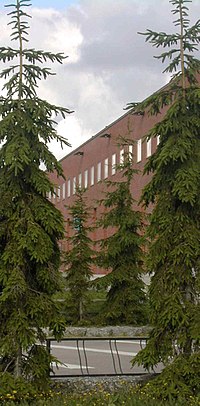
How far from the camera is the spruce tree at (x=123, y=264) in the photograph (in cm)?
2711

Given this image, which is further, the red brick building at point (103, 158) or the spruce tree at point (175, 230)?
the red brick building at point (103, 158)

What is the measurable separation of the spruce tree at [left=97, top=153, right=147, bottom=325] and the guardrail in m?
4.31

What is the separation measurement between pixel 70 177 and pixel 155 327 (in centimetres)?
5594

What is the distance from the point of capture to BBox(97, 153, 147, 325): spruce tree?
2711 cm

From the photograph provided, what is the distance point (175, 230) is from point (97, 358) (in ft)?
26.6

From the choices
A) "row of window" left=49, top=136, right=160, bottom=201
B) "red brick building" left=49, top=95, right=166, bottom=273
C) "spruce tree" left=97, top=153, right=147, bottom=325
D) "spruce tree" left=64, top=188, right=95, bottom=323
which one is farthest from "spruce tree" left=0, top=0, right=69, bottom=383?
"row of window" left=49, top=136, right=160, bottom=201

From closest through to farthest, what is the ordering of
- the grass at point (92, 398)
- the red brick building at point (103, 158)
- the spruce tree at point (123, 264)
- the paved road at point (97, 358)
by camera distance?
the grass at point (92, 398)
the paved road at point (97, 358)
the spruce tree at point (123, 264)
the red brick building at point (103, 158)

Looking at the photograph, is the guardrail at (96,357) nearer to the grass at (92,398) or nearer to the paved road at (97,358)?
the paved road at (97,358)

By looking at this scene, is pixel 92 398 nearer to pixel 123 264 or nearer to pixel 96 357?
pixel 96 357

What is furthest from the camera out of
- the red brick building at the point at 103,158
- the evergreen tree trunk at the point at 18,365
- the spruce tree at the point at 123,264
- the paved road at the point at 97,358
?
the red brick building at the point at 103,158

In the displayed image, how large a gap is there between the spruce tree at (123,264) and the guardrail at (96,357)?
4306mm

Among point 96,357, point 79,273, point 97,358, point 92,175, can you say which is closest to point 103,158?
point 92,175

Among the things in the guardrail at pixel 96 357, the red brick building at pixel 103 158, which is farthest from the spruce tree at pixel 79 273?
the red brick building at pixel 103 158

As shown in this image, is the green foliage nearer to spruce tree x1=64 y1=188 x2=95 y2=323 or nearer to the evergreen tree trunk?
the evergreen tree trunk
